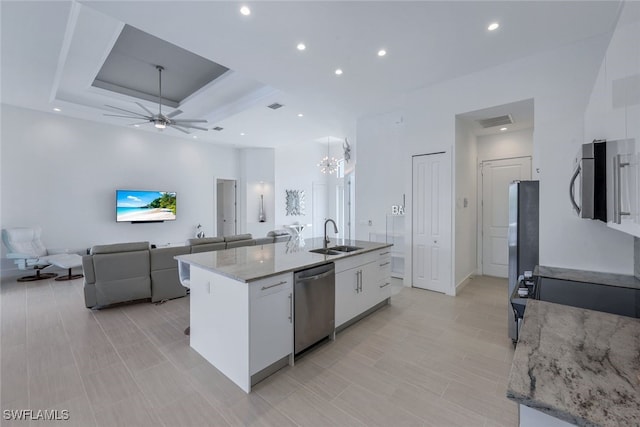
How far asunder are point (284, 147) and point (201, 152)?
2.71 meters

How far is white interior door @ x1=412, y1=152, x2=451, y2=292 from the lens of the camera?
4.32 m

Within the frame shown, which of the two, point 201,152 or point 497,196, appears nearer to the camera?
point 497,196

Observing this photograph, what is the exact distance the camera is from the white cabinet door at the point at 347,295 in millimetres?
2962

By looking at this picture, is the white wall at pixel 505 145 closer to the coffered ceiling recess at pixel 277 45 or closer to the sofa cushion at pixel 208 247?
the coffered ceiling recess at pixel 277 45

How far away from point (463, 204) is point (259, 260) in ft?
12.1

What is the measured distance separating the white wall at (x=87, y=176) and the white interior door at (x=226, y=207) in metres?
1.01

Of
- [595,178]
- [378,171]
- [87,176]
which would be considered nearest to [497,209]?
[378,171]

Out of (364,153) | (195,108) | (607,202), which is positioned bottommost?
(607,202)

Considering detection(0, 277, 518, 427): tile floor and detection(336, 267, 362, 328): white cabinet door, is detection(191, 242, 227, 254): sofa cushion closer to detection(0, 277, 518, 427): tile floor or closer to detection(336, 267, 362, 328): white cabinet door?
detection(0, 277, 518, 427): tile floor

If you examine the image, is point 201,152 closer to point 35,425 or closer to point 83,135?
point 83,135

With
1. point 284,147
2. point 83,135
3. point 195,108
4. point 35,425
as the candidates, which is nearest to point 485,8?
point 35,425

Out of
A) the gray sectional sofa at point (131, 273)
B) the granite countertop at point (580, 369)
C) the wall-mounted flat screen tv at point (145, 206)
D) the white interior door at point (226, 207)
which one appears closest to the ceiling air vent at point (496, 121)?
the granite countertop at point (580, 369)

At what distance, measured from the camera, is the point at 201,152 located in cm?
826

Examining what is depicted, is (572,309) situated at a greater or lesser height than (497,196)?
lesser
